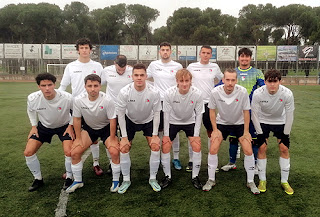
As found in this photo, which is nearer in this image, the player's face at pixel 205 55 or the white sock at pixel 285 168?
the white sock at pixel 285 168

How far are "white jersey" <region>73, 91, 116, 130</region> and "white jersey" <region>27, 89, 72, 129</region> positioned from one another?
0.27 metres

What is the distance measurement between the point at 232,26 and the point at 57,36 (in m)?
31.1

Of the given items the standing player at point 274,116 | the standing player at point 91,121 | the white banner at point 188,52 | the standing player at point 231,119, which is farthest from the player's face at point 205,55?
the white banner at point 188,52

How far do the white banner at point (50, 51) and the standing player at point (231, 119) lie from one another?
2982 centimetres

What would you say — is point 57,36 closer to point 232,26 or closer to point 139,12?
point 139,12

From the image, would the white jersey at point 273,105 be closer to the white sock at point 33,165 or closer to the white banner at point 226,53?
the white sock at point 33,165

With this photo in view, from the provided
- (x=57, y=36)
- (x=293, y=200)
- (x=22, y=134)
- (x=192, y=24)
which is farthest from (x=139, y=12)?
(x=293, y=200)

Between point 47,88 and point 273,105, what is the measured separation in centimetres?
325

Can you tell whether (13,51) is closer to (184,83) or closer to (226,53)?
(226,53)

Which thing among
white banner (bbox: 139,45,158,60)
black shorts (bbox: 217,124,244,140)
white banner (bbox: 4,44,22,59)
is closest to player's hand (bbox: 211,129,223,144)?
black shorts (bbox: 217,124,244,140)

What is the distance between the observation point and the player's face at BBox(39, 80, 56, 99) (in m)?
3.73

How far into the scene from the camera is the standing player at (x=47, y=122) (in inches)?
150

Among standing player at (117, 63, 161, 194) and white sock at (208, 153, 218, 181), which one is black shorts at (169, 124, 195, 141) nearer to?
standing player at (117, 63, 161, 194)

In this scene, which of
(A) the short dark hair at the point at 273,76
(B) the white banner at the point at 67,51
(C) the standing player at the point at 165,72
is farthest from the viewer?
(B) the white banner at the point at 67,51
